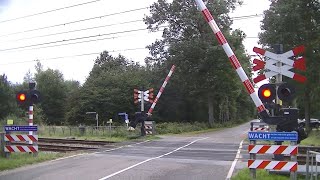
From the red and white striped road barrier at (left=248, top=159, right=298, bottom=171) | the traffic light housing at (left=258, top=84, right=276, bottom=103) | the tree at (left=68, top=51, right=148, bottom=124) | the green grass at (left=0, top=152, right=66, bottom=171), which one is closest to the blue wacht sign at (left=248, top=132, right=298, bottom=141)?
the red and white striped road barrier at (left=248, top=159, right=298, bottom=171)

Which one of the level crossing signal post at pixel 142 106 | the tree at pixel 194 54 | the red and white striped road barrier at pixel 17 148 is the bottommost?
the red and white striped road barrier at pixel 17 148

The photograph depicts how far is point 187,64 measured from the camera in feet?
157

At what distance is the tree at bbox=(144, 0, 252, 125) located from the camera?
4738cm

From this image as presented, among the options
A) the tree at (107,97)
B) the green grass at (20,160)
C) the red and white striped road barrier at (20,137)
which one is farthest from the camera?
the tree at (107,97)

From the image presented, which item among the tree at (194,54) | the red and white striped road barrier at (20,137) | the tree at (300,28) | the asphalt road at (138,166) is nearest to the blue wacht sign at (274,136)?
the asphalt road at (138,166)

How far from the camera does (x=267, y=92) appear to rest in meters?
10.5

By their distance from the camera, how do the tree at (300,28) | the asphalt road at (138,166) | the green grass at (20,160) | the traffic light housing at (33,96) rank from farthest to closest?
A: the tree at (300,28), the traffic light housing at (33,96), the green grass at (20,160), the asphalt road at (138,166)

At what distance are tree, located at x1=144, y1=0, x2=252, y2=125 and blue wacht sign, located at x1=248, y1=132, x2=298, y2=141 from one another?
35.5 meters

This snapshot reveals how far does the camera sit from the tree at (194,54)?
155 feet

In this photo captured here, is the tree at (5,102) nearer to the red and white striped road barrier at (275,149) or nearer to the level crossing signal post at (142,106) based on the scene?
the level crossing signal post at (142,106)

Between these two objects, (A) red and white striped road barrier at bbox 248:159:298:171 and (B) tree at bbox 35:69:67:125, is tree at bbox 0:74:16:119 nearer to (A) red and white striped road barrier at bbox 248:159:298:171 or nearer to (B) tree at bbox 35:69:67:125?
(B) tree at bbox 35:69:67:125

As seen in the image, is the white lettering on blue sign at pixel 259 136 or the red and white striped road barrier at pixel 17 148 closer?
the white lettering on blue sign at pixel 259 136

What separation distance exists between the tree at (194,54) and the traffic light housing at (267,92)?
116ft

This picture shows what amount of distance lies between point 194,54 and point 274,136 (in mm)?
37875
